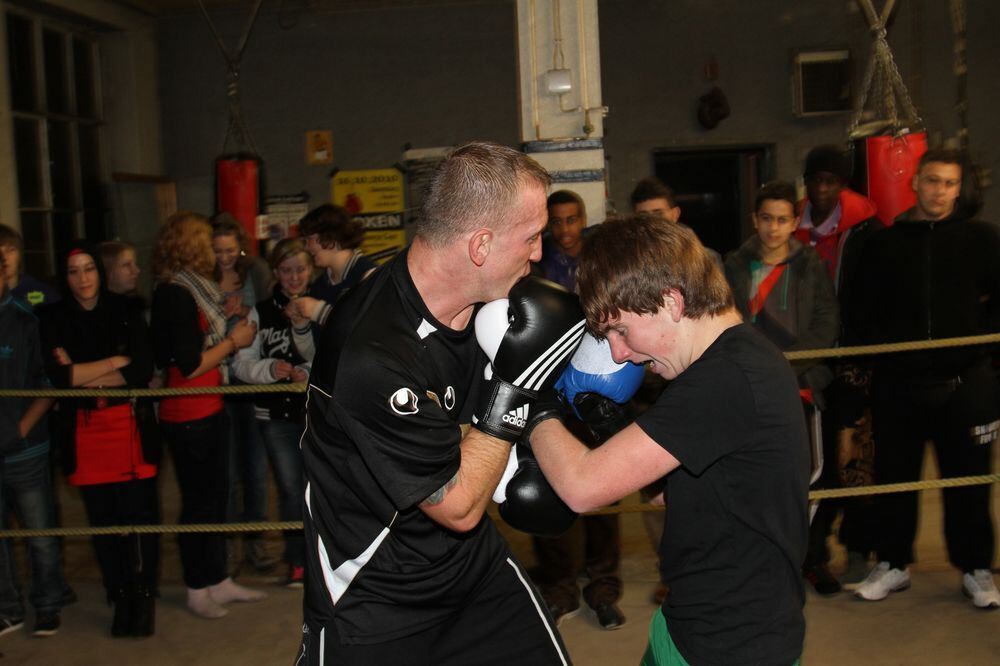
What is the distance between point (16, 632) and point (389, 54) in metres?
6.51

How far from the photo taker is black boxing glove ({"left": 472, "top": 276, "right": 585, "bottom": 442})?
1.75m

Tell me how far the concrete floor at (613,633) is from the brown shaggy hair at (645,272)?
1887mm

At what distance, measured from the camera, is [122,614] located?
140 inches

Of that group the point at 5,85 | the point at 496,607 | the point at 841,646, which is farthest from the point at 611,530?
the point at 5,85

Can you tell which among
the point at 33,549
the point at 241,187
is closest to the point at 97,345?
the point at 33,549

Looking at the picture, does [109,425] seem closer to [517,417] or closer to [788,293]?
[517,417]

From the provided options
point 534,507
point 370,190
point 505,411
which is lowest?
point 534,507

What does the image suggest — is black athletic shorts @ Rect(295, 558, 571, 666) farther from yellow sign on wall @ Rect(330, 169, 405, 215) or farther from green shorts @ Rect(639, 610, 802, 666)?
yellow sign on wall @ Rect(330, 169, 405, 215)

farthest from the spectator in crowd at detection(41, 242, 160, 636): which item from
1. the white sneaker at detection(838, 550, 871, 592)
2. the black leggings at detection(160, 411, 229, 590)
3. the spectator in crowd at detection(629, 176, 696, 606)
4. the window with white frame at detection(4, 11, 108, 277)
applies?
the window with white frame at detection(4, 11, 108, 277)

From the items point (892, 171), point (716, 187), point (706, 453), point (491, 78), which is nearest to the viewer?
point (706, 453)

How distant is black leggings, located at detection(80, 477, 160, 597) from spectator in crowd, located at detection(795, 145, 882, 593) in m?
2.42

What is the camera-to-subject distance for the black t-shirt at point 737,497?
1.55 metres

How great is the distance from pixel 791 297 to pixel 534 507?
2.04 metres

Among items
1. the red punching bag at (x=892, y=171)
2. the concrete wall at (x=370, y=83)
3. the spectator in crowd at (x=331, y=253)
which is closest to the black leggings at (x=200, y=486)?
the spectator in crowd at (x=331, y=253)
